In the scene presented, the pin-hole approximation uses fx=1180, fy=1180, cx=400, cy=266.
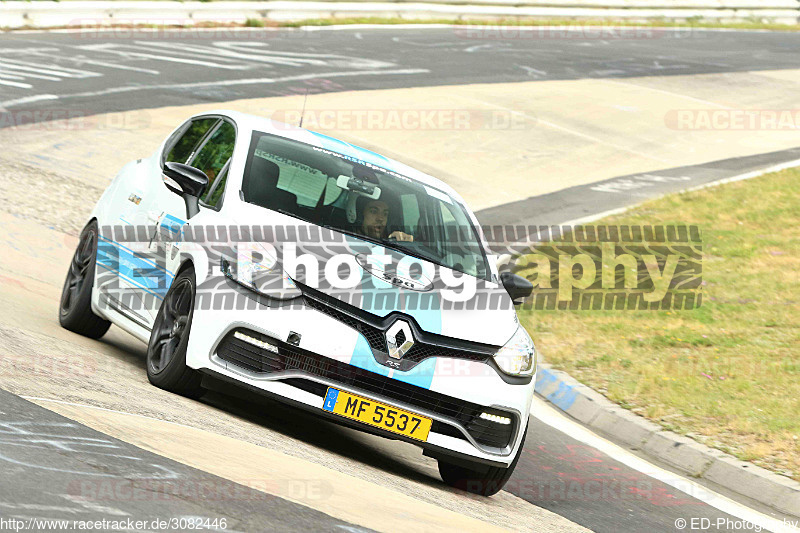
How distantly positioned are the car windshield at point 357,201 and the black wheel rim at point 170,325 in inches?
29.1

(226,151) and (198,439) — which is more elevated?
(226,151)

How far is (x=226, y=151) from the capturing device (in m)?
7.71

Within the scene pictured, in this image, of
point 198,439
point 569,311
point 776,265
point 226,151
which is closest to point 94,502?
point 198,439

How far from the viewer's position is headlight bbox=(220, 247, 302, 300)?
6.28 m

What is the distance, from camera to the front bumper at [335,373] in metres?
6.16

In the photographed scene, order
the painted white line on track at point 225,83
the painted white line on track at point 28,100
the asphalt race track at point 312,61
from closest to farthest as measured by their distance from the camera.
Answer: the painted white line on track at point 28,100
the painted white line on track at point 225,83
the asphalt race track at point 312,61

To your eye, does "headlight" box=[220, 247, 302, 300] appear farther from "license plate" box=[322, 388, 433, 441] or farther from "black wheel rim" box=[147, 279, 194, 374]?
"license plate" box=[322, 388, 433, 441]

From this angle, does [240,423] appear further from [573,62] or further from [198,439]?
[573,62]

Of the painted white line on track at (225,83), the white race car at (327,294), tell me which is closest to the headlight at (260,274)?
the white race car at (327,294)

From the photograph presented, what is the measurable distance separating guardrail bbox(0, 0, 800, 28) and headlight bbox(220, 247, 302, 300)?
21632mm

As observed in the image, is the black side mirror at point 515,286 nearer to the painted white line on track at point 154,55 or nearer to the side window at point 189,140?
the side window at point 189,140

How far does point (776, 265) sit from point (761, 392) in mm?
5002

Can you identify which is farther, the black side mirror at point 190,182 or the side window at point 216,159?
the side window at point 216,159

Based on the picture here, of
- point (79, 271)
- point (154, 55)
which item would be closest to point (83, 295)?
point (79, 271)
